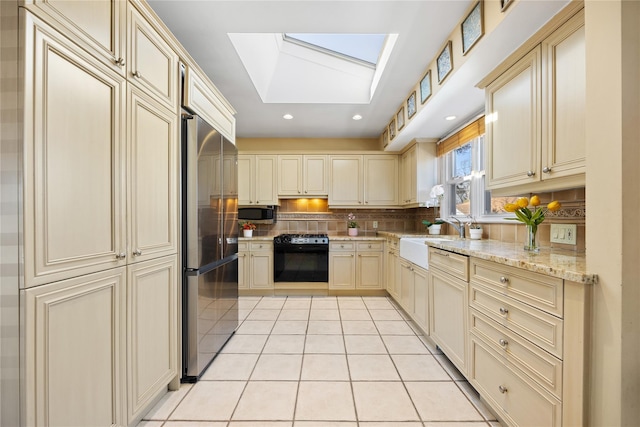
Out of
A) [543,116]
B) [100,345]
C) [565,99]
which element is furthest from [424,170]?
[100,345]

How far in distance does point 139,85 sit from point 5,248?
94cm

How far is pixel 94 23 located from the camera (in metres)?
1.16

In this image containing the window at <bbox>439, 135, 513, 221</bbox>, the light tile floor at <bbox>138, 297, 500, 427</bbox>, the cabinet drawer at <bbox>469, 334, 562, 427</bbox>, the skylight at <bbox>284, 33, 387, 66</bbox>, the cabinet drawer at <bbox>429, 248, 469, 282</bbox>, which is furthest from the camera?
the skylight at <bbox>284, 33, 387, 66</bbox>

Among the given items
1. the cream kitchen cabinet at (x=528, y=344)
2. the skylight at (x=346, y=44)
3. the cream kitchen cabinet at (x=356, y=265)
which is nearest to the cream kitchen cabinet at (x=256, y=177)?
the cream kitchen cabinet at (x=356, y=265)

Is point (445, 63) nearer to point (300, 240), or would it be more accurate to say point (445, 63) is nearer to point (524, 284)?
point (524, 284)

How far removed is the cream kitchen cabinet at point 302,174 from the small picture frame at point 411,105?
1.65 m

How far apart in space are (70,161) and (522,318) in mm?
2003

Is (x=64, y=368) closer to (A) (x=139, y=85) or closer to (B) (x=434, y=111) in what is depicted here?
(A) (x=139, y=85)

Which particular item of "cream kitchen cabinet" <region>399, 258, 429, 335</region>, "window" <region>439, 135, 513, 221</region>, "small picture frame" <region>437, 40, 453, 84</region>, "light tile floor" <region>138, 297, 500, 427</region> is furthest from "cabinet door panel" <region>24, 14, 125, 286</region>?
"window" <region>439, 135, 513, 221</region>

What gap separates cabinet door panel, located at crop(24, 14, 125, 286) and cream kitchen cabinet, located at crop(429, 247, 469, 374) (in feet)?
6.44

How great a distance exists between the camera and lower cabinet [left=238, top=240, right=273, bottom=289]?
4.07m

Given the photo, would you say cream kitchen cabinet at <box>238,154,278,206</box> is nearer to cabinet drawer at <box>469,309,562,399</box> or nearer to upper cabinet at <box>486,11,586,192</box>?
upper cabinet at <box>486,11,586,192</box>

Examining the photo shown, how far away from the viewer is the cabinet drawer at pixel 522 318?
3.77 ft

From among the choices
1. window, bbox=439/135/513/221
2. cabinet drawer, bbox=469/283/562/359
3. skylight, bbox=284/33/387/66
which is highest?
skylight, bbox=284/33/387/66
